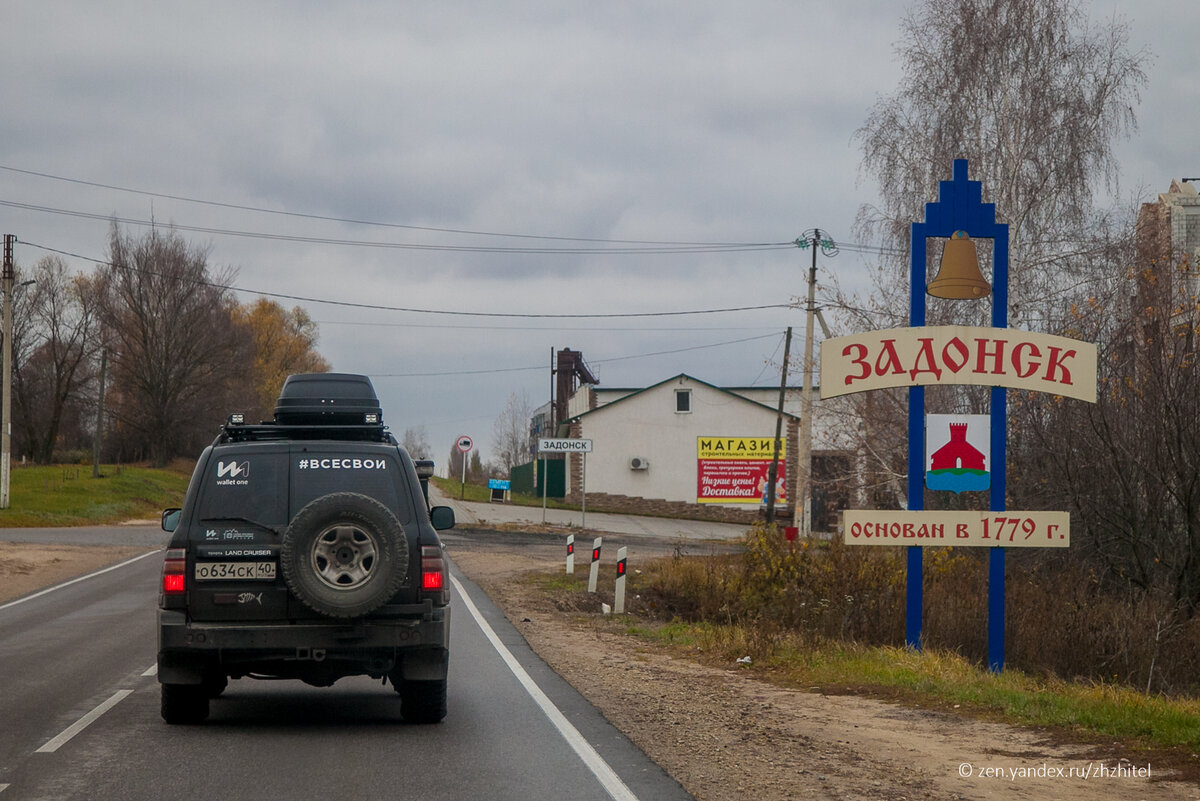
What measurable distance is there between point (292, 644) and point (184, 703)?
118 centimetres

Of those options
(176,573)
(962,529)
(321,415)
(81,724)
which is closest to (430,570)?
(176,573)

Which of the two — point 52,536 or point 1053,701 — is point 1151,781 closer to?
Result: point 1053,701

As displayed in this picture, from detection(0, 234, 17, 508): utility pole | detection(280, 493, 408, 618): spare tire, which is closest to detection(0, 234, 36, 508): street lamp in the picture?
detection(0, 234, 17, 508): utility pole

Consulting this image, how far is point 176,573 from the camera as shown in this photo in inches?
321

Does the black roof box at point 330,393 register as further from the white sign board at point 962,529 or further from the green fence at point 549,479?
the green fence at point 549,479

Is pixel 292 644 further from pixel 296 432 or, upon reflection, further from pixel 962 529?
pixel 962 529

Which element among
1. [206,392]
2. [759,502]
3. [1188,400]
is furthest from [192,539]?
[206,392]

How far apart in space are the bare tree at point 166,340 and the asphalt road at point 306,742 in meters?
55.9

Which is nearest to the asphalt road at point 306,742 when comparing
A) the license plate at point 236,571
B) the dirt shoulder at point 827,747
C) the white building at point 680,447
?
the dirt shoulder at point 827,747

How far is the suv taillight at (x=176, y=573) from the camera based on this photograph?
8.13 m

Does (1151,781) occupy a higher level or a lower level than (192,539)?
lower

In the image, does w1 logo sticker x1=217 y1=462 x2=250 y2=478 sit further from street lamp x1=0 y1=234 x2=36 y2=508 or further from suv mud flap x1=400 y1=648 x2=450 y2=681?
street lamp x1=0 y1=234 x2=36 y2=508

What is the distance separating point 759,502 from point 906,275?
96.7 feet

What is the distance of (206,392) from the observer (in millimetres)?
69500
